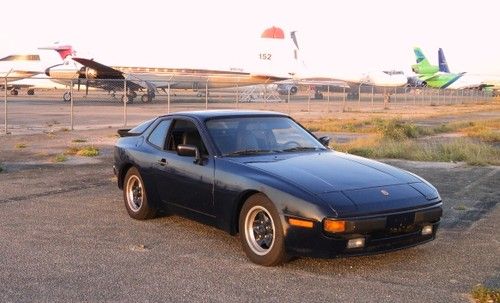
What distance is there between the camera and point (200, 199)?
6.82m

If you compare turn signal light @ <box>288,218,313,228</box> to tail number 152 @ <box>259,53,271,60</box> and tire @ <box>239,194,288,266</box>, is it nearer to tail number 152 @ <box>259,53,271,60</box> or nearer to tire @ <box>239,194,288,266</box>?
tire @ <box>239,194,288,266</box>

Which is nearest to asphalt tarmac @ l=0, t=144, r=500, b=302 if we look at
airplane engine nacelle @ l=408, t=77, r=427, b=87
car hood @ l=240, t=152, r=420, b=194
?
car hood @ l=240, t=152, r=420, b=194

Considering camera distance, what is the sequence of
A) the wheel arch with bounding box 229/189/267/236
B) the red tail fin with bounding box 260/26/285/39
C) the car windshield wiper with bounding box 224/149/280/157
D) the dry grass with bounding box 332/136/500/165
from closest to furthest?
the wheel arch with bounding box 229/189/267/236 → the car windshield wiper with bounding box 224/149/280/157 → the dry grass with bounding box 332/136/500/165 → the red tail fin with bounding box 260/26/285/39

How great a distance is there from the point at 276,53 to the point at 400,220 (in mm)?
52187

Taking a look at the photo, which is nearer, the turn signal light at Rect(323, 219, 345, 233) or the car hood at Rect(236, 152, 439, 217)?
the turn signal light at Rect(323, 219, 345, 233)

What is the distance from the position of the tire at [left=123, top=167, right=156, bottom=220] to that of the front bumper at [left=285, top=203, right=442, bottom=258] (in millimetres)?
Result: 2557

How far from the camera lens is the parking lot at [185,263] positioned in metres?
5.25

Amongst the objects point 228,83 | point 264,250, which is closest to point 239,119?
point 264,250

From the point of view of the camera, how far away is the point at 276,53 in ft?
188

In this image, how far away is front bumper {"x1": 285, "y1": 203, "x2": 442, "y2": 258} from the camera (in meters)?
5.62

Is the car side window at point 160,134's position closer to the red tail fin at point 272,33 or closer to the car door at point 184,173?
the car door at point 184,173

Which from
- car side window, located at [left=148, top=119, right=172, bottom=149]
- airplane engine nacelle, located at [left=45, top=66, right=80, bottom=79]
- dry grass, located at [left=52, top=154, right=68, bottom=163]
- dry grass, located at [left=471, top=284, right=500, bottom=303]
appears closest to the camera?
dry grass, located at [left=471, top=284, right=500, bottom=303]

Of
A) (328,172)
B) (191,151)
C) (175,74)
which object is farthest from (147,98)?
(328,172)

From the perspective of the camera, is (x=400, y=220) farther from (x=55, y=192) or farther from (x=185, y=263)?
(x=55, y=192)
